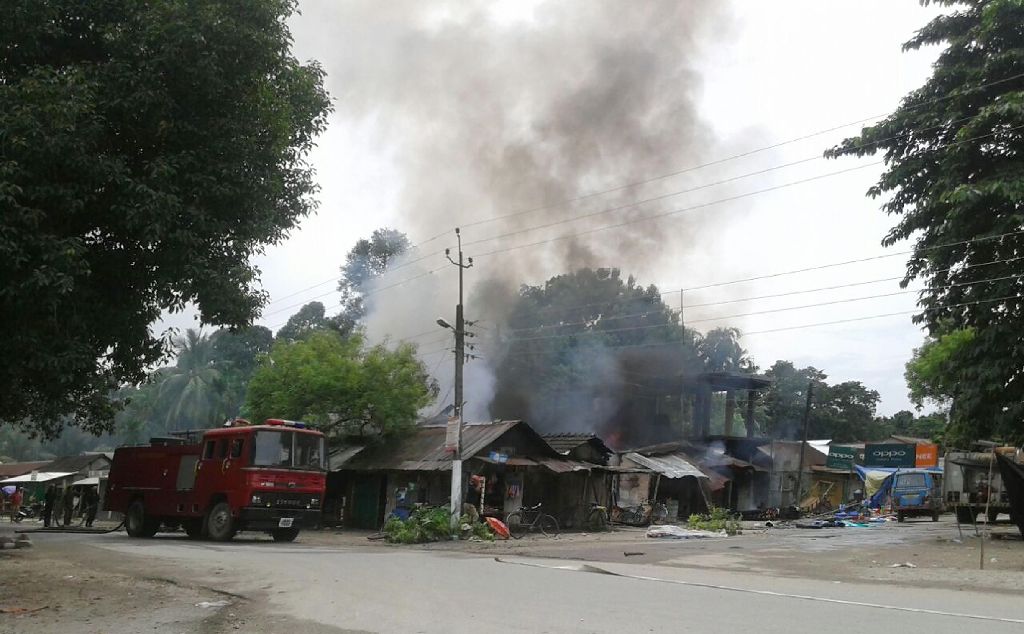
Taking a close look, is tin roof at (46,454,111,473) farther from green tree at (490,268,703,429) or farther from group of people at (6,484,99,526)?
green tree at (490,268,703,429)

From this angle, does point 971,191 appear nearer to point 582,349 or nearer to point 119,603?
point 119,603

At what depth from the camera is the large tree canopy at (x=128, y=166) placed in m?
8.17

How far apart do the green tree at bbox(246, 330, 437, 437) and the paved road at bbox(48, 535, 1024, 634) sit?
572 inches

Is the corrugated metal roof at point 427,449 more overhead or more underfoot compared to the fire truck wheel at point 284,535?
more overhead

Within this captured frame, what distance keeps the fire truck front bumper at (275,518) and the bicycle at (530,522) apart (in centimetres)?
Result: 759

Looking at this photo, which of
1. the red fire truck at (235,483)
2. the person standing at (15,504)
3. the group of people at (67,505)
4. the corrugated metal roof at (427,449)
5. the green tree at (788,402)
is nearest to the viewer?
the red fire truck at (235,483)

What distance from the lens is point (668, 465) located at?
36969 millimetres

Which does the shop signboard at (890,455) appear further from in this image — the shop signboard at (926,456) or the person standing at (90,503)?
the person standing at (90,503)

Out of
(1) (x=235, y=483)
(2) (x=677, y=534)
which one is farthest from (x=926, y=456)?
(1) (x=235, y=483)

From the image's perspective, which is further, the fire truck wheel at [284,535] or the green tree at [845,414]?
the green tree at [845,414]

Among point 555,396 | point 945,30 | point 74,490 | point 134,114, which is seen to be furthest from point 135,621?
point 555,396

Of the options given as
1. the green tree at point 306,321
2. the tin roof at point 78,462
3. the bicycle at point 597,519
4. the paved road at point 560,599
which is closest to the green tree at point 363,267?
the green tree at point 306,321

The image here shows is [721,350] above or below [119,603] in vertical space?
above

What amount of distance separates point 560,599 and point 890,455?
4108 centimetres
